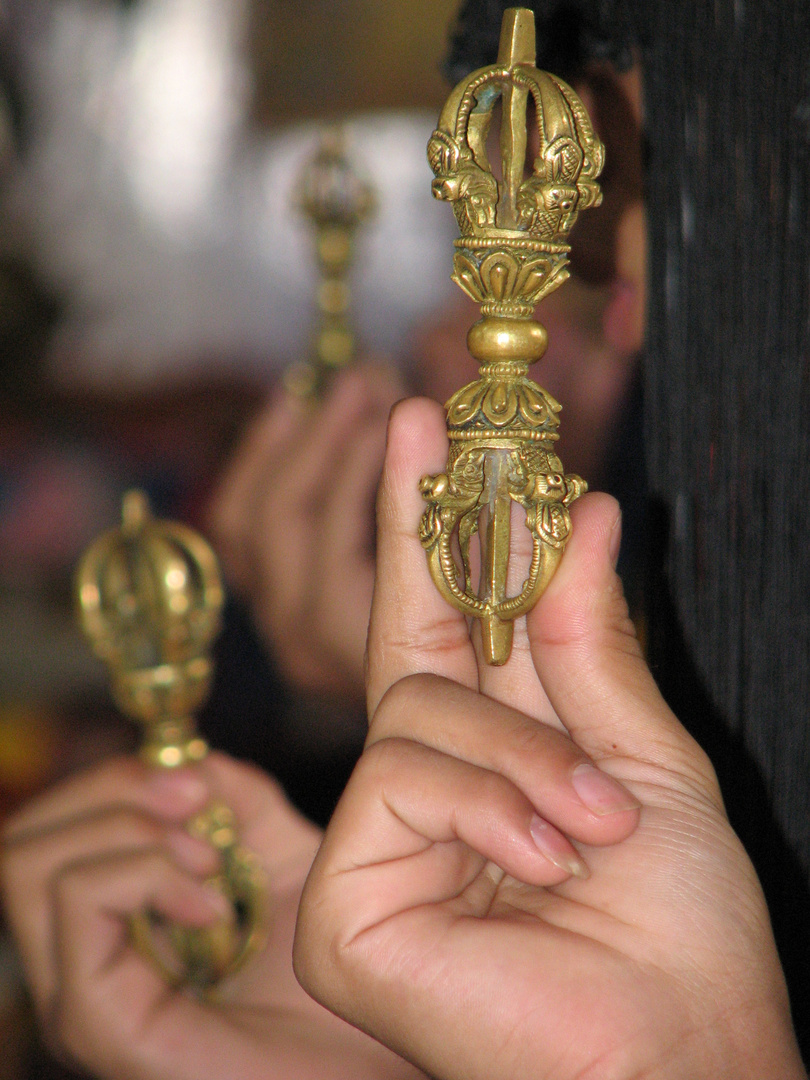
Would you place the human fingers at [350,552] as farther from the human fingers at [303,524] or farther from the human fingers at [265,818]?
the human fingers at [265,818]

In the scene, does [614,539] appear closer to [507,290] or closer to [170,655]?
[507,290]

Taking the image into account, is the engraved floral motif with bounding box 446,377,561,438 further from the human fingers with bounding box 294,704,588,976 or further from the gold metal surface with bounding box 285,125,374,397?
the gold metal surface with bounding box 285,125,374,397

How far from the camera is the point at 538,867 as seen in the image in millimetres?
342

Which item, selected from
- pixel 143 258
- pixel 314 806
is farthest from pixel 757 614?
pixel 143 258

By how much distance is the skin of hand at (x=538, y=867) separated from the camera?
341 millimetres

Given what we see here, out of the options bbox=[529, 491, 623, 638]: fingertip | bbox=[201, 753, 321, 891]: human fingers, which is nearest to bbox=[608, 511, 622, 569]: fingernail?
bbox=[529, 491, 623, 638]: fingertip

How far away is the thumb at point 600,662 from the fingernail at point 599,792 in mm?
40

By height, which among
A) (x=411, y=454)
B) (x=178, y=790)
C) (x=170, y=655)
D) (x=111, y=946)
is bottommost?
(x=111, y=946)

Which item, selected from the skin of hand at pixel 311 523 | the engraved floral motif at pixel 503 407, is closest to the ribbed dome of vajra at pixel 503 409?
the engraved floral motif at pixel 503 407

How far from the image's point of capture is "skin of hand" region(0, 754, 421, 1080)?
2.40 ft

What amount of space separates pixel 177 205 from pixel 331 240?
0.42 ft

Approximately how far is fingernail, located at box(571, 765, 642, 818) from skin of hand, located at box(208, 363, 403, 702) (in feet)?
1.44

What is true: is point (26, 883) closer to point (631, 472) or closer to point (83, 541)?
point (83, 541)

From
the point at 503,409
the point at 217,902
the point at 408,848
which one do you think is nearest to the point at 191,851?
the point at 217,902
